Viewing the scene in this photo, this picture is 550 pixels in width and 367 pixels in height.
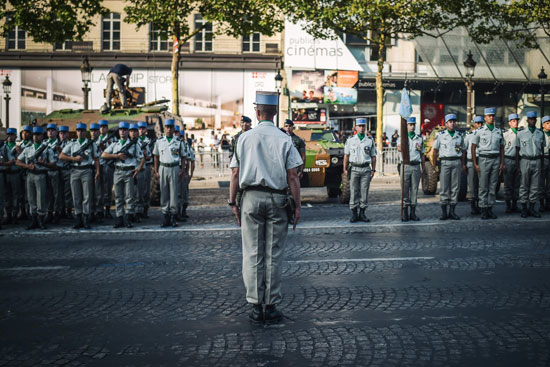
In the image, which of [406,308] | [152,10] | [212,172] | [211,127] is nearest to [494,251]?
[406,308]

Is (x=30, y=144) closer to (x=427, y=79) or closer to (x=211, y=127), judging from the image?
(x=211, y=127)

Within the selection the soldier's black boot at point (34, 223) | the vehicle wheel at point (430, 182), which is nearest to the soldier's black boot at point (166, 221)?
the soldier's black boot at point (34, 223)

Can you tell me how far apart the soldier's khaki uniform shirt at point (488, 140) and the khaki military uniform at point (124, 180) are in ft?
20.9

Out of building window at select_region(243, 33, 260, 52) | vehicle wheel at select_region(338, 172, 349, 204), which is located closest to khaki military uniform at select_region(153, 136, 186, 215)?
vehicle wheel at select_region(338, 172, 349, 204)

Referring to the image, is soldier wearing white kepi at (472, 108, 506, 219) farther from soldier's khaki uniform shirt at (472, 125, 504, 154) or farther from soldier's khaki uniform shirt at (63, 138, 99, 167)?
soldier's khaki uniform shirt at (63, 138, 99, 167)

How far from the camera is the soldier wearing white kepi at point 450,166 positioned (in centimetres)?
1212

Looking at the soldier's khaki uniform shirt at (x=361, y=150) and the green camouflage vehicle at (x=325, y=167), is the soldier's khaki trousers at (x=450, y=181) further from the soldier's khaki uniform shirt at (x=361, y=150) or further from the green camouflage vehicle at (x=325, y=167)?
the green camouflage vehicle at (x=325, y=167)

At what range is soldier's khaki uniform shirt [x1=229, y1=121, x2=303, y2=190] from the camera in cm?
556

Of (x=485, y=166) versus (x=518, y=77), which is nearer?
(x=485, y=166)

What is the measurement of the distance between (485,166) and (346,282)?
20.9 ft

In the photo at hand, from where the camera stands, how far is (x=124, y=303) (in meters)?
6.18

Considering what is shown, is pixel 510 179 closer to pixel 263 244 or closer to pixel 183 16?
pixel 263 244

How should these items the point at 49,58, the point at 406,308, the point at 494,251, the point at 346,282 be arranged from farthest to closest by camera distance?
the point at 49,58
the point at 494,251
the point at 346,282
the point at 406,308

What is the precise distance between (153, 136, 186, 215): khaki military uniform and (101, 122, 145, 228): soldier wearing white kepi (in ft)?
1.56
